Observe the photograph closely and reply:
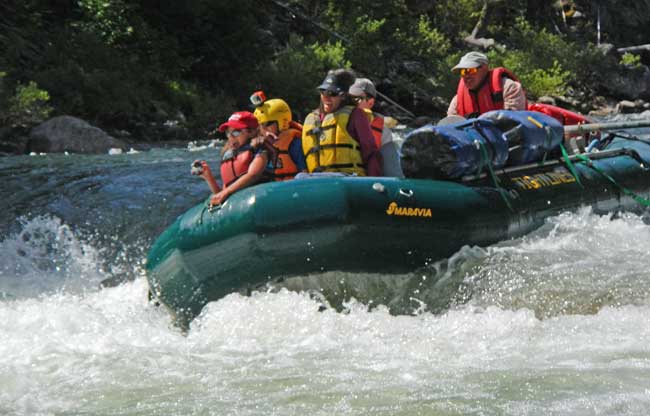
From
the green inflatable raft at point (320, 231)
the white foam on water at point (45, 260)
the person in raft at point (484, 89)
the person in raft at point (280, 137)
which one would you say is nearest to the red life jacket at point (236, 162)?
the person in raft at point (280, 137)

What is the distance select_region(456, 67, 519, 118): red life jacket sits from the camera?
23.0ft

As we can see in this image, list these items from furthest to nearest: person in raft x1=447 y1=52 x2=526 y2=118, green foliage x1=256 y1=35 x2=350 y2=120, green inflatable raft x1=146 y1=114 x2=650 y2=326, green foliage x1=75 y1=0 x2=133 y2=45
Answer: green foliage x1=256 y1=35 x2=350 y2=120, green foliage x1=75 y1=0 x2=133 y2=45, person in raft x1=447 y1=52 x2=526 y2=118, green inflatable raft x1=146 y1=114 x2=650 y2=326

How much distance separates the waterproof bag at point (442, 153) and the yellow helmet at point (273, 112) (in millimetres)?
759

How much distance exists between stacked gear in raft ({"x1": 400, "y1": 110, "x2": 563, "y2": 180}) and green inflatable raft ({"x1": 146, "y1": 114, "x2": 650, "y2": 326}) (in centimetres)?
10

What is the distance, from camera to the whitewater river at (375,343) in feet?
13.1

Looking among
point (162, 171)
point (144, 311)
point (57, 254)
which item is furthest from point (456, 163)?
point (162, 171)

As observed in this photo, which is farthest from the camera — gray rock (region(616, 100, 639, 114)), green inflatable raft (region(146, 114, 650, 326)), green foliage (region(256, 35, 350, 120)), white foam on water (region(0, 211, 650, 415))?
gray rock (region(616, 100, 639, 114))

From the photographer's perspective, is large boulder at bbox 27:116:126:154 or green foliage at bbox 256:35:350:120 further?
green foliage at bbox 256:35:350:120

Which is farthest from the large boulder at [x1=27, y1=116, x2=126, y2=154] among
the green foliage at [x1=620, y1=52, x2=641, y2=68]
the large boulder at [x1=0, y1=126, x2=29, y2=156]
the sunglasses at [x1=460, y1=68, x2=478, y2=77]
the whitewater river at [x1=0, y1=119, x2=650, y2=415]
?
the green foliage at [x1=620, y1=52, x2=641, y2=68]

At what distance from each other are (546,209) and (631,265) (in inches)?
27.1

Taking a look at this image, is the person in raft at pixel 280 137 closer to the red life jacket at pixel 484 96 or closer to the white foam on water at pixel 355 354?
the white foam on water at pixel 355 354

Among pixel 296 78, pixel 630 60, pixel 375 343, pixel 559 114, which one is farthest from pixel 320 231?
pixel 630 60

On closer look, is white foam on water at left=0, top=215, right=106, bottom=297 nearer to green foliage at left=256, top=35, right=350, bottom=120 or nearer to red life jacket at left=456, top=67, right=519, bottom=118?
red life jacket at left=456, top=67, right=519, bottom=118

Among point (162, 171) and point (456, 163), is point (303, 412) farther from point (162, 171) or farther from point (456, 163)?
point (162, 171)
